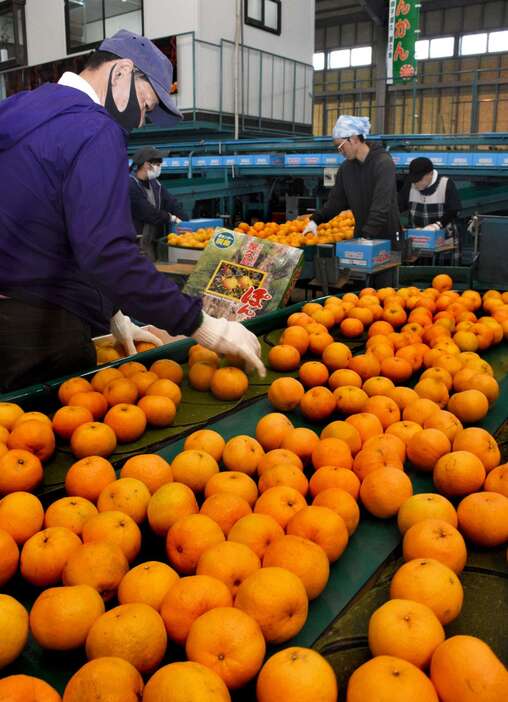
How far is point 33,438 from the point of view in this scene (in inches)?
61.1

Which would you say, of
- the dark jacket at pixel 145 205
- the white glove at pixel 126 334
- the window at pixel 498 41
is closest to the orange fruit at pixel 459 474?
the white glove at pixel 126 334

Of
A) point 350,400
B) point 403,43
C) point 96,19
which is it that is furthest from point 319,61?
point 350,400

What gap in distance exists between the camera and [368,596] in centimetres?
112

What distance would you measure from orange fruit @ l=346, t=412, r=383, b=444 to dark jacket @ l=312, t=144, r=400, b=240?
3875mm

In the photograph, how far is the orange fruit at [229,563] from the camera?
1062 millimetres

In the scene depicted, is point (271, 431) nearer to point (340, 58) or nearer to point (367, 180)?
point (367, 180)

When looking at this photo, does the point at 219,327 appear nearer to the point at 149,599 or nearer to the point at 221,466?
the point at 221,466

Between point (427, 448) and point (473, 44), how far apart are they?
21314 millimetres

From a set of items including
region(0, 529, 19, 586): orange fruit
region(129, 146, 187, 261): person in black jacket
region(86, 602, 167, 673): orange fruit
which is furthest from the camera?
region(129, 146, 187, 261): person in black jacket

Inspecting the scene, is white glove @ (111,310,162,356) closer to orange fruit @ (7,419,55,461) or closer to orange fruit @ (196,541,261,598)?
orange fruit @ (7,419,55,461)

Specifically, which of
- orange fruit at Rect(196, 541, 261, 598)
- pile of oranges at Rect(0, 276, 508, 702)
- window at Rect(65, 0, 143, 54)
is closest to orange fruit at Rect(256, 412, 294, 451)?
pile of oranges at Rect(0, 276, 508, 702)

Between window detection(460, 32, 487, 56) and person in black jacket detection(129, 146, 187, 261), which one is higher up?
window detection(460, 32, 487, 56)

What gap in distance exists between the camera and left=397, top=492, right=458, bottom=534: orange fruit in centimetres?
125

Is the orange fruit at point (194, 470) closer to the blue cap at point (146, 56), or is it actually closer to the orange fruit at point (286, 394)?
the orange fruit at point (286, 394)
